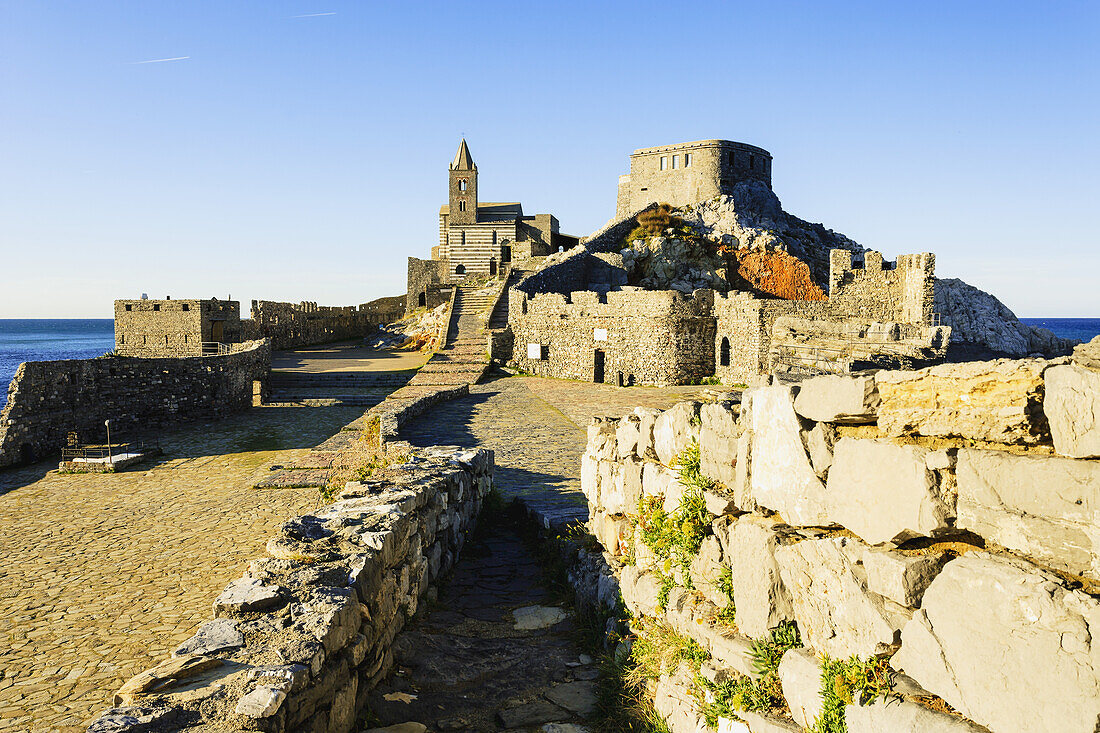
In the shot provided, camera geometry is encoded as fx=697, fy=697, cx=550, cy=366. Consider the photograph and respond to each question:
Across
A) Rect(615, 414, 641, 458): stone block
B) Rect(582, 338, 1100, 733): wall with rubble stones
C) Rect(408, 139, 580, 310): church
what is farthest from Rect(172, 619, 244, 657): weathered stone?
Rect(408, 139, 580, 310): church

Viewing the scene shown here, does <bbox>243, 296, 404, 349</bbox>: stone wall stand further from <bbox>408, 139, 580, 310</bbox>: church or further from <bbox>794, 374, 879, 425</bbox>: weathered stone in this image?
<bbox>794, 374, 879, 425</bbox>: weathered stone

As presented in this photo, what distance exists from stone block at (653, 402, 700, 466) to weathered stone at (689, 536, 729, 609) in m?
0.93

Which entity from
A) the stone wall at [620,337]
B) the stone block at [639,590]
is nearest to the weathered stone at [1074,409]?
the stone block at [639,590]

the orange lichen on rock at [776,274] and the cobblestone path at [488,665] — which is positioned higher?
the orange lichen on rock at [776,274]

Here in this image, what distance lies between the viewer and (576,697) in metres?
5.02

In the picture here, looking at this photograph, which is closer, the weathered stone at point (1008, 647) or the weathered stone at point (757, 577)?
the weathered stone at point (1008, 647)

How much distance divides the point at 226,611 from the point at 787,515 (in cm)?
337

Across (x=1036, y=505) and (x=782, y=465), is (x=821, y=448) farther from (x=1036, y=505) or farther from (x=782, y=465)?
(x=1036, y=505)

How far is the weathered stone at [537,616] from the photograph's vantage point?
20.5ft

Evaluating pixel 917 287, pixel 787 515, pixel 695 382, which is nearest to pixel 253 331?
pixel 695 382

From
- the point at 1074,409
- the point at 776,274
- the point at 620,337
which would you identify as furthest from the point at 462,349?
the point at 1074,409

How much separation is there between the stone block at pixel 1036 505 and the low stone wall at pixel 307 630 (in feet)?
10.6

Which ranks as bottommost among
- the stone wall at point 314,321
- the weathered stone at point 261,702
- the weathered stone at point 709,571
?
the weathered stone at point 261,702

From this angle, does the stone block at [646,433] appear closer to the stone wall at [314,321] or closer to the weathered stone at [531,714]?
the weathered stone at [531,714]
